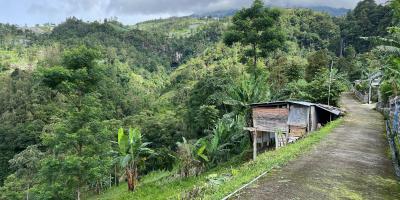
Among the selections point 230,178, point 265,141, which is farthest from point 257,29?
point 230,178

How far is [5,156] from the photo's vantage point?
46.8m

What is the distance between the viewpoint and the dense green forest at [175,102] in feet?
67.8

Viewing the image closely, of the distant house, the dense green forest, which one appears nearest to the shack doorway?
the dense green forest

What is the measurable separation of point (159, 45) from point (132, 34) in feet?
32.2

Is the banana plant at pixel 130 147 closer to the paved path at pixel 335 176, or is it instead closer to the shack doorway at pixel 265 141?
the shack doorway at pixel 265 141

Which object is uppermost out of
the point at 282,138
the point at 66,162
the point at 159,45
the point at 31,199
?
the point at 159,45

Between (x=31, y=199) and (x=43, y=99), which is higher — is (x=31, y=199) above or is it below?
below

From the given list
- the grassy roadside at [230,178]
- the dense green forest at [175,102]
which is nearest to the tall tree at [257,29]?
the dense green forest at [175,102]

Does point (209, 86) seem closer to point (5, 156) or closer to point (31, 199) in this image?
point (31, 199)

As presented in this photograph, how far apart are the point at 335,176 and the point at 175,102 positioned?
1962 inches

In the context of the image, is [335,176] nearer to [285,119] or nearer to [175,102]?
[285,119]

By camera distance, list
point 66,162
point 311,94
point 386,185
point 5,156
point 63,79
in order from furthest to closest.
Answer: point 5,156 → point 63,79 → point 311,94 → point 66,162 → point 386,185

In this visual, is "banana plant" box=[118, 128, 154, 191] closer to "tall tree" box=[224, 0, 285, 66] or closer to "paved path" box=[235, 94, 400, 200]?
"paved path" box=[235, 94, 400, 200]

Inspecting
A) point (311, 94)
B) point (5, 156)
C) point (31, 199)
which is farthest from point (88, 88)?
point (5, 156)
